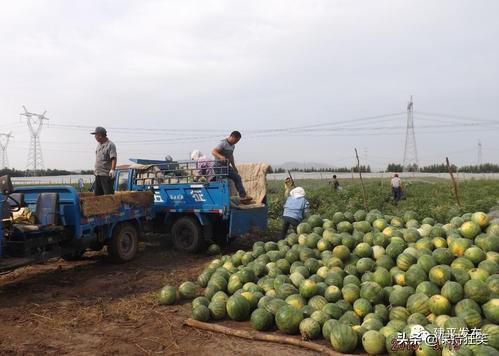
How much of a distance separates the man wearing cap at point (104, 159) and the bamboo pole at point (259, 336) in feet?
16.1

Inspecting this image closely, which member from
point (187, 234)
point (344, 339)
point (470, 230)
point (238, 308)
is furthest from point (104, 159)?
point (470, 230)

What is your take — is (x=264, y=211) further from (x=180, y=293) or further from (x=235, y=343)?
(x=235, y=343)

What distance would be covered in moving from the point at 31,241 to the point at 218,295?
3.34 meters

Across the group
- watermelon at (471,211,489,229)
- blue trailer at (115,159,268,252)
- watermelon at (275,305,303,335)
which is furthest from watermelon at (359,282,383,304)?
blue trailer at (115,159,268,252)

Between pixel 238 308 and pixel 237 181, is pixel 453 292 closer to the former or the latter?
pixel 238 308

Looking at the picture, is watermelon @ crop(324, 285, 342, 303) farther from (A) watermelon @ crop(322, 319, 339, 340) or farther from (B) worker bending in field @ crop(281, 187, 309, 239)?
(B) worker bending in field @ crop(281, 187, 309, 239)

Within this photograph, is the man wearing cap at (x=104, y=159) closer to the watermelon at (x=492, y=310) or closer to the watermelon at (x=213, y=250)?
the watermelon at (x=213, y=250)

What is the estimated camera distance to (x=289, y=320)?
5.23 meters

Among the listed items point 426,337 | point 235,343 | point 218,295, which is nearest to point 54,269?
point 218,295

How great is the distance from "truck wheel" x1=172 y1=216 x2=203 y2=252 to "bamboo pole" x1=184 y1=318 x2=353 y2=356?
4921 mm

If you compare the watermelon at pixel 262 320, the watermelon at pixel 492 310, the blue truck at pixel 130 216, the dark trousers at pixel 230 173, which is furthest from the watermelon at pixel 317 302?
the dark trousers at pixel 230 173

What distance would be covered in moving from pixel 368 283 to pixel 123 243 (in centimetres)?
597

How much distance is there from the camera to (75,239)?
800 cm

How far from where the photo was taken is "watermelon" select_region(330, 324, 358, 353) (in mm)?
4648
